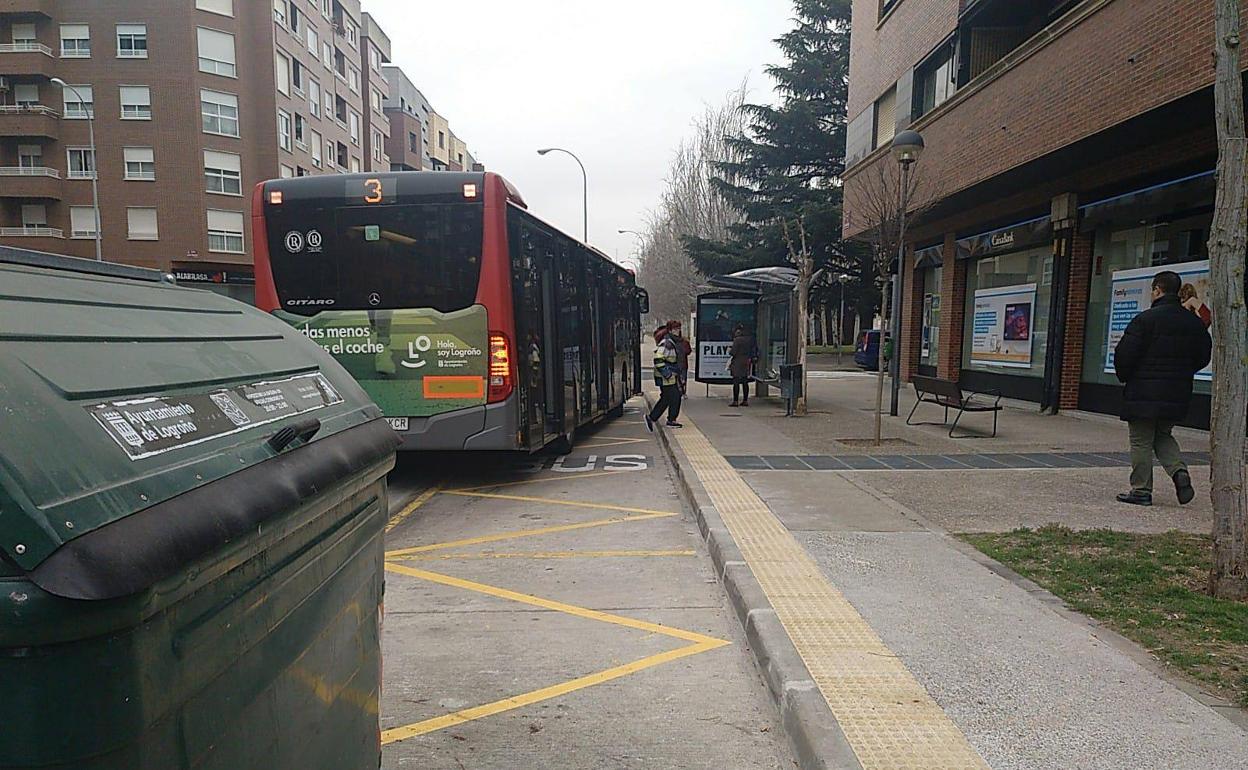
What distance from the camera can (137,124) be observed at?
36188 millimetres

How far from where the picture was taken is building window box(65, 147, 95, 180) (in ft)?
121

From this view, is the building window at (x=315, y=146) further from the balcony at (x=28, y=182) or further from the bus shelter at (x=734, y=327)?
the bus shelter at (x=734, y=327)

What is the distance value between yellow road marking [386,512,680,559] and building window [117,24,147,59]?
4007 centimetres

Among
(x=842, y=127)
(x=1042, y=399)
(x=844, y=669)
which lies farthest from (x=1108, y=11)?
(x=842, y=127)

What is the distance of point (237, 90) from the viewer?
37.1 metres

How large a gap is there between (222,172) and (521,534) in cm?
3739

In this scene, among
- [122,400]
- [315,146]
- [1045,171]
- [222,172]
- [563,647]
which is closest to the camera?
[122,400]

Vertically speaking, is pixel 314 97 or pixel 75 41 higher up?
pixel 75 41

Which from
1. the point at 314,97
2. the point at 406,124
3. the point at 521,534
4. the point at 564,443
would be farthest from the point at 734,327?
the point at 406,124

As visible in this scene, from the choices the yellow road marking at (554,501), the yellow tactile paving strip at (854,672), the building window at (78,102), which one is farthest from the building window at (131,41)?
the yellow tactile paving strip at (854,672)

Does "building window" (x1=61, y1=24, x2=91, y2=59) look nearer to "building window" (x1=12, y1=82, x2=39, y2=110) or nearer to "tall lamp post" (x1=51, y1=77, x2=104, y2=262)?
"tall lamp post" (x1=51, y1=77, x2=104, y2=262)

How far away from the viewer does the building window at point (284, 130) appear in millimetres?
38750

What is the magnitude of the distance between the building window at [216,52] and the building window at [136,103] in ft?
9.49

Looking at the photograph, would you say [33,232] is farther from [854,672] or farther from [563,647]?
[854,672]
